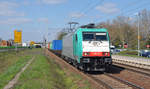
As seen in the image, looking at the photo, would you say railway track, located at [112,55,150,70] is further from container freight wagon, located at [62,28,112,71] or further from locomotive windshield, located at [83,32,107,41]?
locomotive windshield, located at [83,32,107,41]

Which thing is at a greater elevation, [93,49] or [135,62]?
[93,49]

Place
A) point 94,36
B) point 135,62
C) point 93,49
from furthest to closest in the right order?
point 135,62, point 94,36, point 93,49

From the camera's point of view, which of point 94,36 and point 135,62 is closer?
point 94,36

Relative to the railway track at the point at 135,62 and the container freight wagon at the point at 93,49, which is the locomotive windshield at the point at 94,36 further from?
the railway track at the point at 135,62

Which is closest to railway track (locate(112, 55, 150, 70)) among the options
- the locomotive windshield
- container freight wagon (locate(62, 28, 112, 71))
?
container freight wagon (locate(62, 28, 112, 71))

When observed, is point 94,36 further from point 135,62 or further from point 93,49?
point 135,62

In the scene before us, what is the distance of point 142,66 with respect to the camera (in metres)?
21.2

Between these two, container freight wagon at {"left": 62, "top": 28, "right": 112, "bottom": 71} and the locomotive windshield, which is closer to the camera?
container freight wagon at {"left": 62, "top": 28, "right": 112, "bottom": 71}

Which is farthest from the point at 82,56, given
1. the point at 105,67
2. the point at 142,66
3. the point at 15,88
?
the point at 142,66

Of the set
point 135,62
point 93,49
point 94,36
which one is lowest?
point 135,62

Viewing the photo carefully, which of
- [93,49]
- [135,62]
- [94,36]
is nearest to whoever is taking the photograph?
Result: [93,49]

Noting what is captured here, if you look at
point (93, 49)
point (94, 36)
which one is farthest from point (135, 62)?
point (93, 49)

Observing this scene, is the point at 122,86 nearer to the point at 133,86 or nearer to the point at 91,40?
the point at 133,86

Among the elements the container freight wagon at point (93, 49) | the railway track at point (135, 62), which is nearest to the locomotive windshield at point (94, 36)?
the container freight wagon at point (93, 49)
